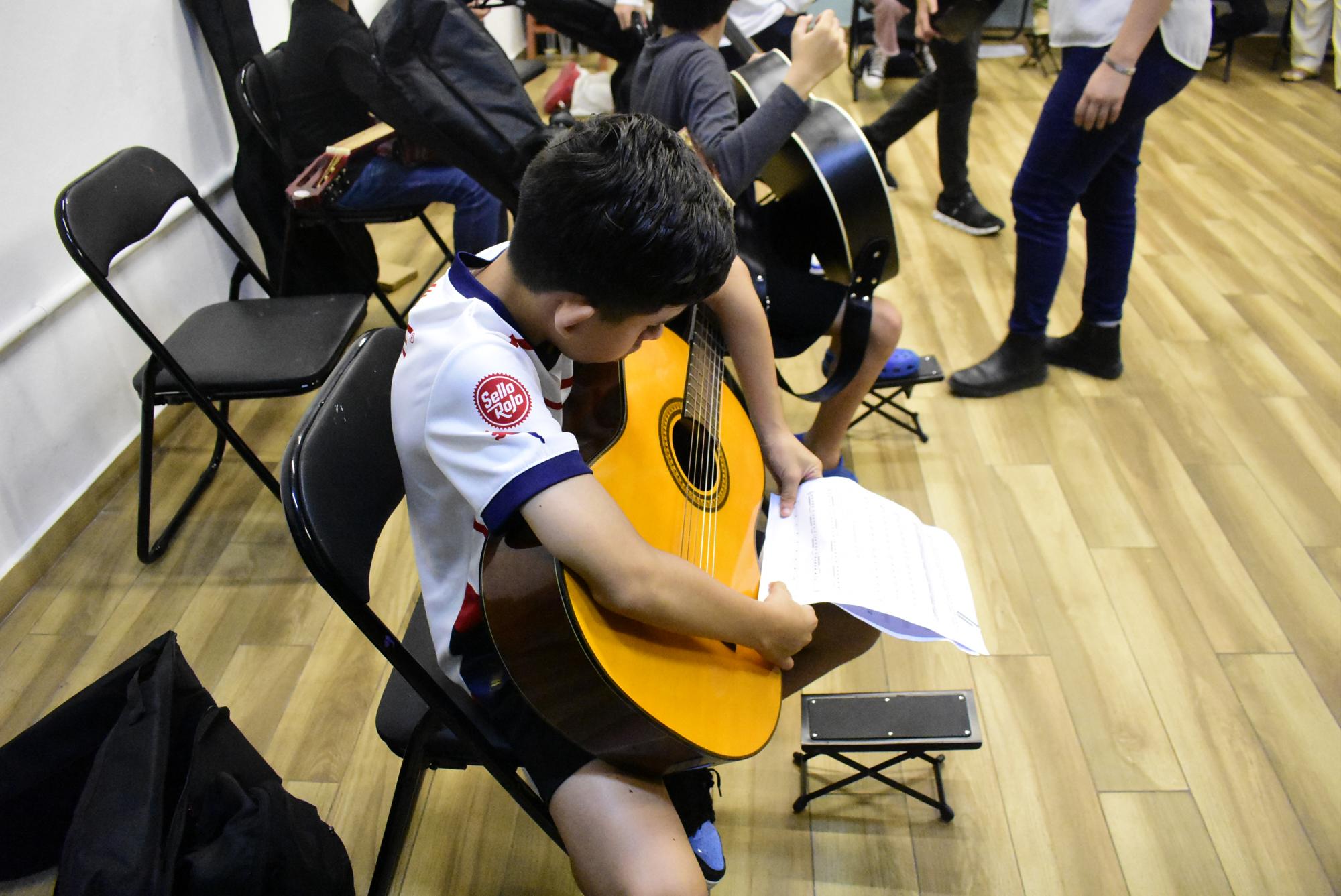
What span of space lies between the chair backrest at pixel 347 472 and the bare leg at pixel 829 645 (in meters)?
0.55

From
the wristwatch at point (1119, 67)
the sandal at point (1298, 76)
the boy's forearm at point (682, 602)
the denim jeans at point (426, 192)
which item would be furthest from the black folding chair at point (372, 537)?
the sandal at point (1298, 76)

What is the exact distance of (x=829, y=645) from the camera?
1.18 metres

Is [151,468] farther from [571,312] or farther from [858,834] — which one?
[858,834]

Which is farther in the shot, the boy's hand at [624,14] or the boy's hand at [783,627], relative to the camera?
the boy's hand at [624,14]

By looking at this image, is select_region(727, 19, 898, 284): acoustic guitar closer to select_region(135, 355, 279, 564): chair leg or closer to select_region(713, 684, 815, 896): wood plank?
select_region(713, 684, 815, 896): wood plank

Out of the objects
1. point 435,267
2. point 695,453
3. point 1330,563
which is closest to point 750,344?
point 695,453

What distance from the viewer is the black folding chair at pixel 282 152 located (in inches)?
82.5

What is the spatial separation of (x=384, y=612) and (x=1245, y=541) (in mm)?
1723

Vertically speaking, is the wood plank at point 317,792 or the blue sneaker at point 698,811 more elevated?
the blue sneaker at point 698,811

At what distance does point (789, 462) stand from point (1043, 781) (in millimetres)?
660

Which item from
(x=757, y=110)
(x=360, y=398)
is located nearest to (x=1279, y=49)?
(x=757, y=110)

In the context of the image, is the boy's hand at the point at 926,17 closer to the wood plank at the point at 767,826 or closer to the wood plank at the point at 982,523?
the wood plank at the point at 982,523

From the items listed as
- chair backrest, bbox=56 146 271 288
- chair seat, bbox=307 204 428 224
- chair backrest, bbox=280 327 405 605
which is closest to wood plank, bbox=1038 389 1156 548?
chair backrest, bbox=280 327 405 605

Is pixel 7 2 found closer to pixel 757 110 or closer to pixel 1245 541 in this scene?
pixel 757 110
